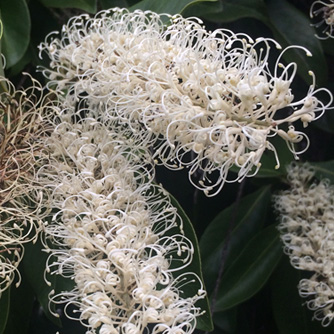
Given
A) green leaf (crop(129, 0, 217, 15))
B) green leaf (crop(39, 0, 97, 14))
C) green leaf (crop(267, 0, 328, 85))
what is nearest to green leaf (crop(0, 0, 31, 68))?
green leaf (crop(39, 0, 97, 14))

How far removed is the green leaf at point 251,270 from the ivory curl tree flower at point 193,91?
501mm

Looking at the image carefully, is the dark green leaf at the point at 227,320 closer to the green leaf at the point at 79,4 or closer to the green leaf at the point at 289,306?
the green leaf at the point at 289,306

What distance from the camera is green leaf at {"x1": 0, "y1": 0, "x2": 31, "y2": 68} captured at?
3.93 feet

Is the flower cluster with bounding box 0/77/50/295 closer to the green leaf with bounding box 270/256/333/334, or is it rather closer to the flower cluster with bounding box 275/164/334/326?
the flower cluster with bounding box 275/164/334/326

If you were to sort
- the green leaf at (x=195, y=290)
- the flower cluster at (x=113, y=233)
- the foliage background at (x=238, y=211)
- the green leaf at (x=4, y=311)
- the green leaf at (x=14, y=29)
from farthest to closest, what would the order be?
1. the foliage background at (x=238, y=211)
2. the green leaf at (x=14, y=29)
3. the green leaf at (x=4, y=311)
4. the green leaf at (x=195, y=290)
5. the flower cluster at (x=113, y=233)

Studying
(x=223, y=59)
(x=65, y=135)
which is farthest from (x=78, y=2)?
(x=223, y=59)

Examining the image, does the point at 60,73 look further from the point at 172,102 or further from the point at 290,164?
the point at 290,164

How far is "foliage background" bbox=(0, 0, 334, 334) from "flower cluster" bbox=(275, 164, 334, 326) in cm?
7

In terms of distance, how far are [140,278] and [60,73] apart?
53cm

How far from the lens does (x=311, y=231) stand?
1.25 m

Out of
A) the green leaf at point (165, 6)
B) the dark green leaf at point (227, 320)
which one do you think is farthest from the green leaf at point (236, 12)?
the dark green leaf at point (227, 320)

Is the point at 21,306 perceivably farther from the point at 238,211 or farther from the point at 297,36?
the point at 297,36

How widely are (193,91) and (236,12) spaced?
650 millimetres

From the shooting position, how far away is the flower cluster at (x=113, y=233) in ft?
2.69
